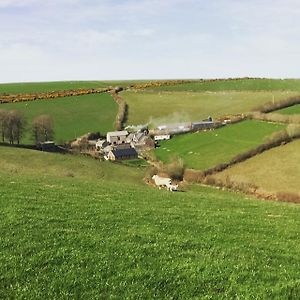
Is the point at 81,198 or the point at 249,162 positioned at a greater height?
the point at 81,198

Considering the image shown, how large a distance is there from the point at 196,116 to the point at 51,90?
78.9m

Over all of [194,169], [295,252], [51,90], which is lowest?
[194,169]

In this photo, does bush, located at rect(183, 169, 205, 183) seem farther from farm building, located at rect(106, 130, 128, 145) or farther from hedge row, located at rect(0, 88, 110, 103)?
hedge row, located at rect(0, 88, 110, 103)

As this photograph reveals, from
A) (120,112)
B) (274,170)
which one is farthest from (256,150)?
(120,112)

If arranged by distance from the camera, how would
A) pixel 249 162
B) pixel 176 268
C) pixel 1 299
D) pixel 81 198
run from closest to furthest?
pixel 1 299 < pixel 176 268 < pixel 81 198 < pixel 249 162

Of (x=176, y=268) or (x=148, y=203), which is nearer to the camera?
(x=176, y=268)

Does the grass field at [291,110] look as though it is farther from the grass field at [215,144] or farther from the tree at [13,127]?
the tree at [13,127]

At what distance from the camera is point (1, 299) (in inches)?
561

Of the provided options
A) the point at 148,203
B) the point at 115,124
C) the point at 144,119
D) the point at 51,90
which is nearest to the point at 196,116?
the point at 144,119

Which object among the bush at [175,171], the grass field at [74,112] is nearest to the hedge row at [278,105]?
the grass field at [74,112]

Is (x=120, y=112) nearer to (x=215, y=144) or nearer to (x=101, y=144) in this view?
(x=101, y=144)

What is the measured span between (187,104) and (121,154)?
64.7 m

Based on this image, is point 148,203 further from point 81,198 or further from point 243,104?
point 243,104

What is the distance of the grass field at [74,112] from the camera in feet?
414
